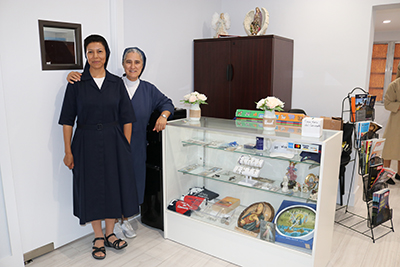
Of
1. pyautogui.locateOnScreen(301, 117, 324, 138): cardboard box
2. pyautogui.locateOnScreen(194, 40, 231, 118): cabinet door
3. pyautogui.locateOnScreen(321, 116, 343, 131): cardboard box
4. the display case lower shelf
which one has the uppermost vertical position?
pyautogui.locateOnScreen(194, 40, 231, 118): cabinet door

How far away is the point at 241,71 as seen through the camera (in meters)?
3.89

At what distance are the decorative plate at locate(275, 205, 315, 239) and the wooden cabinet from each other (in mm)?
1656

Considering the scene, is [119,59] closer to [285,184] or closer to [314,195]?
[285,184]

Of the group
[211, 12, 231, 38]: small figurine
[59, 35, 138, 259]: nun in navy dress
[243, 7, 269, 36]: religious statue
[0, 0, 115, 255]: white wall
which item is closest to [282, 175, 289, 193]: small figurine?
[59, 35, 138, 259]: nun in navy dress

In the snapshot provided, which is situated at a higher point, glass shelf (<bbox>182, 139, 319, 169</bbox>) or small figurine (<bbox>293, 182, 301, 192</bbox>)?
glass shelf (<bbox>182, 139, 319, 169</bbox>)

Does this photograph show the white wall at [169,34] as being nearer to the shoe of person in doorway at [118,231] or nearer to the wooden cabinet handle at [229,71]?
the wooden cabinet handle at [229,71]

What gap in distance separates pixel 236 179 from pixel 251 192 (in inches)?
14.6

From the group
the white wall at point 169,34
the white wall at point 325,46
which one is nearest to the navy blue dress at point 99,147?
the white wall at point 169,34

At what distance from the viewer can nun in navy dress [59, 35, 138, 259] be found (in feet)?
8.18

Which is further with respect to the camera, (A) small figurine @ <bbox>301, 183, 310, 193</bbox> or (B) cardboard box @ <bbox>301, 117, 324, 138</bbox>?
(A) small figurine @ <bbox>301, 183, 310, 193</bbox>

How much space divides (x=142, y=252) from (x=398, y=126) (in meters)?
3.83

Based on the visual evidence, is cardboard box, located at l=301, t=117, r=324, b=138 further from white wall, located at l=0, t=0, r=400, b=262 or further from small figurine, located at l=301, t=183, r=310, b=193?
white wall, located at l=0, t=0, r=400, b=262

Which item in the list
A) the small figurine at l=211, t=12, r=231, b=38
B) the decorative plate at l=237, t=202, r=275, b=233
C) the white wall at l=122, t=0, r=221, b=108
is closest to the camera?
the decorative plate at l=237, t=202, r=275, b=233

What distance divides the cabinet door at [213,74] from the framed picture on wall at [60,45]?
1.73 m
